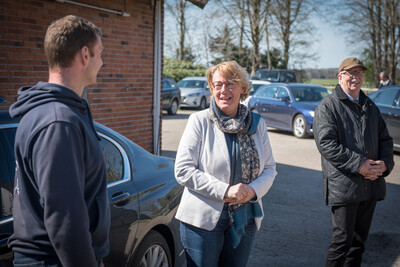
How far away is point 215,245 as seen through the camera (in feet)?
9.12

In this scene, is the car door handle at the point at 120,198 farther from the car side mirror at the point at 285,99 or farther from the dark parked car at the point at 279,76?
the dark parked car at the point at 279,76

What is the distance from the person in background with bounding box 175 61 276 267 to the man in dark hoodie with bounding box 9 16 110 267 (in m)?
0.98

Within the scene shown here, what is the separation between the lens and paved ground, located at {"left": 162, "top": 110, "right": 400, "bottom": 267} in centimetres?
465

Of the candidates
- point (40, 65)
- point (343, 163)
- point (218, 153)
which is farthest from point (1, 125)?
point (40, 65)

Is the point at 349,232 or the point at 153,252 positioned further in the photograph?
the point at 349,232

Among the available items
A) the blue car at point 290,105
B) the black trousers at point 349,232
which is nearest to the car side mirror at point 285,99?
the blue car at point 290,105

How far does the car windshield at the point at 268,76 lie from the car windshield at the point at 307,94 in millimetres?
9720

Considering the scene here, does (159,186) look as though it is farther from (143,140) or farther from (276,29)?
(276,29)

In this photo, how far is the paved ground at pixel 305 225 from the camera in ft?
15.3

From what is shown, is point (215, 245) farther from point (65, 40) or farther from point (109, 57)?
point (109, 57)

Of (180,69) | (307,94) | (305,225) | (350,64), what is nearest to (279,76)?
(307,94)

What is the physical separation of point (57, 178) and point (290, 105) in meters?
13.0

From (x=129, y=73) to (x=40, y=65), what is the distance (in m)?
1.97

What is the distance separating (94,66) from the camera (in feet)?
5.97
